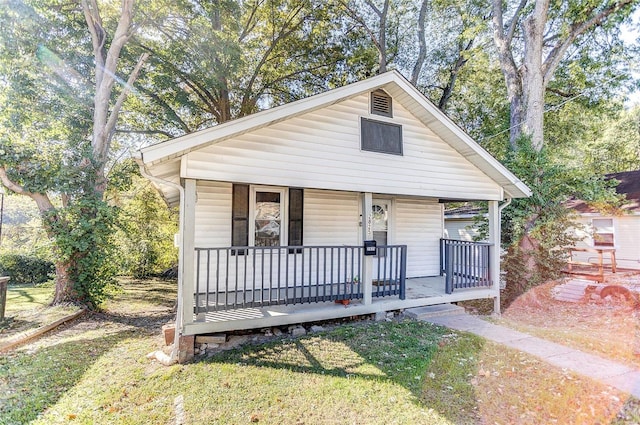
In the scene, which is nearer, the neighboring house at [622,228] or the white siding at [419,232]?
the white siding at [419,232]

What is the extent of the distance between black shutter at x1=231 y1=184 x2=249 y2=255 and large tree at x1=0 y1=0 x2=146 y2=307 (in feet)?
12.7

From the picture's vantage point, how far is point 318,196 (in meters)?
7.88

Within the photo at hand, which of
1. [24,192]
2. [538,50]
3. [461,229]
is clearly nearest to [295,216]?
[24,192]

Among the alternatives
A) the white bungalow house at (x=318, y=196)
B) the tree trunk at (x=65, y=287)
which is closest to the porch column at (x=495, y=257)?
the white bungalow house at (x=318, y=196)

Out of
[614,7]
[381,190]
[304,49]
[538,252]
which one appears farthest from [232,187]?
[614,7]

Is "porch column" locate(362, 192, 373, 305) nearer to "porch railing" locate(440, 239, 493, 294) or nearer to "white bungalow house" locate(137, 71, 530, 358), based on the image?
"white bungalow house" locate(137, 71, 530, 358)

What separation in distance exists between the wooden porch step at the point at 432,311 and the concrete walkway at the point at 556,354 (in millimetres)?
87

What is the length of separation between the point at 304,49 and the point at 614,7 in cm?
1148

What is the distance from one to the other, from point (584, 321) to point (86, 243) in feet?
39.6

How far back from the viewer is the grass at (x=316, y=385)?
11.3ft

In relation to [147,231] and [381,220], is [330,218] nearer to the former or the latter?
[381,220]

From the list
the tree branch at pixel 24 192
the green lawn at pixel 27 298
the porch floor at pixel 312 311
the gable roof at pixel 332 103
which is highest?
the gable roof at pixel 332 103

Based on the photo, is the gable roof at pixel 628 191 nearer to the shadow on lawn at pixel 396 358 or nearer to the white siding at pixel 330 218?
the white siding at pixel 330 218

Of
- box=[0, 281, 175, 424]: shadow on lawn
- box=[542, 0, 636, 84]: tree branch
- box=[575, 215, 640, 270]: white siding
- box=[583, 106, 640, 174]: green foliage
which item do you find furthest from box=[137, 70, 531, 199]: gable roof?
box=[583, 106, 640, 174]: green foliage
